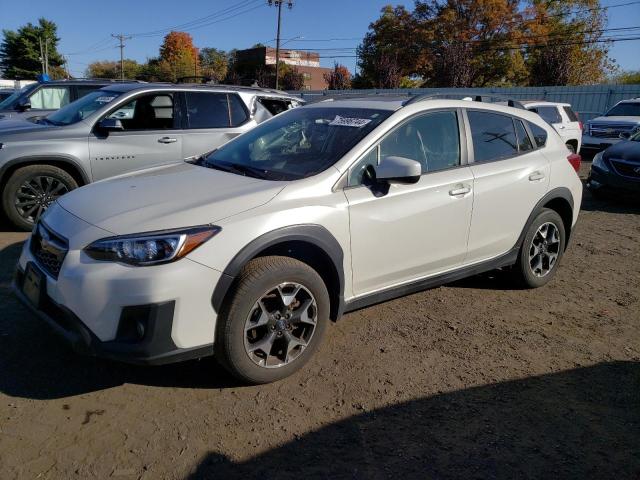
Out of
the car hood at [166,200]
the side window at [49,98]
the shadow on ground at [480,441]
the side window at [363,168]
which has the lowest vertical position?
the shadow on ground at [480,441]

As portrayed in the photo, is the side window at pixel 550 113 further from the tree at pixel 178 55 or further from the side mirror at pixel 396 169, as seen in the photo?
the tree at pixel 178 55

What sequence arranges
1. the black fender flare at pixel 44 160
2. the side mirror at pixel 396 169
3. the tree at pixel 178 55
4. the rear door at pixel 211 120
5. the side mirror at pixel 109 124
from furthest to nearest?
the tree at pixel 178 55 < the rear door at pixel 211 120 < the side mirror at pixel 109 124 < the black fender flare at pixel 44 160 < the side mirror at pixel 396 169

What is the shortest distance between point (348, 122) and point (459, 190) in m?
0.98

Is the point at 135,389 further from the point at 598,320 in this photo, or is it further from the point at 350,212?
the point at 598,320

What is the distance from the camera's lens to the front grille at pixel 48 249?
294 cm

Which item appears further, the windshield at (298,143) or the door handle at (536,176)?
the door handle at (536,176)

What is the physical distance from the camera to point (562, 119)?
13.6 meters

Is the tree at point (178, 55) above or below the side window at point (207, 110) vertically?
Answer: above

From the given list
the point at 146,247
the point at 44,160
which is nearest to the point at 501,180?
the point at 146,247

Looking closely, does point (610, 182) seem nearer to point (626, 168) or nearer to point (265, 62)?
point (626, 168)

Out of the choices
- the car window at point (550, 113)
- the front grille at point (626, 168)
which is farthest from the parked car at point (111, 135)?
the car window at point (550, 113)

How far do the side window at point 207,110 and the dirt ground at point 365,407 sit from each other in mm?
3367

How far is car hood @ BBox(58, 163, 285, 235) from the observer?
291 cm

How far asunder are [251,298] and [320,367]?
825mm
